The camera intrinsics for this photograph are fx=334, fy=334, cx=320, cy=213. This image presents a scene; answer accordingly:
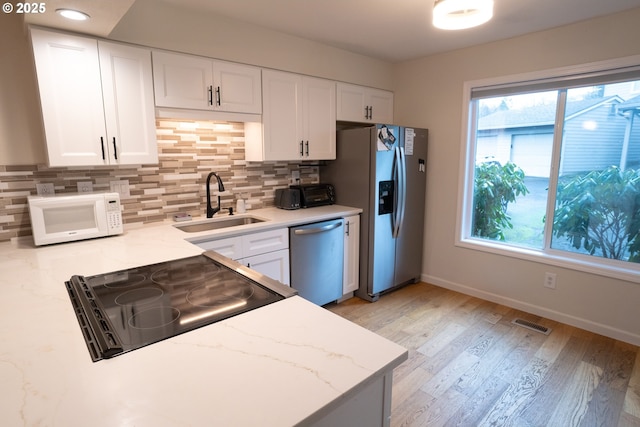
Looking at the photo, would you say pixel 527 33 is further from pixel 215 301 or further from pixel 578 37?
pixel 215 301

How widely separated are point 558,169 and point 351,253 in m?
1.91

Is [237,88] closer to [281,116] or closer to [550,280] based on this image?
[281,116]

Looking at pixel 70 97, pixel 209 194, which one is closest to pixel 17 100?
pixel 70 97

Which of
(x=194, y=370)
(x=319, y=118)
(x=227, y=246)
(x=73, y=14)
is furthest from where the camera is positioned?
(x=319, y=118)

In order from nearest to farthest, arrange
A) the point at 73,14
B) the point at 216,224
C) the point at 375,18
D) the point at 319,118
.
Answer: the point at 73,14 → the point at 375,18 → the point at 216,224 → the point at 319,118

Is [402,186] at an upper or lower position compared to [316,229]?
upper

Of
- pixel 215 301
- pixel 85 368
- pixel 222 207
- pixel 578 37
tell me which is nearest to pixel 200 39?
pixel 222 207

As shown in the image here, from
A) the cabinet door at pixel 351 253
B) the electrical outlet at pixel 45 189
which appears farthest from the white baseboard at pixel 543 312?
the electrical outlet at pixel 45 189

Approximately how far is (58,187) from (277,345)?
2058 millimetres

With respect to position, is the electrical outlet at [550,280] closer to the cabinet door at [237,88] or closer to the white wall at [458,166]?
the white wall at [458,166]

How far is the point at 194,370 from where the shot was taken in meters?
0.81

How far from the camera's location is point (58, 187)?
2.14 meters

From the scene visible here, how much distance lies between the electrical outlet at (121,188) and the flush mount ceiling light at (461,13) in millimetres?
2237

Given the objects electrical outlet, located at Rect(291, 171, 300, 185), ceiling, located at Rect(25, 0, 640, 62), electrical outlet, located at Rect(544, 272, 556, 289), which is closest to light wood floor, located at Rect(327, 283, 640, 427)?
electrical outlet, located at Rect(544, 272, 556, 289)
